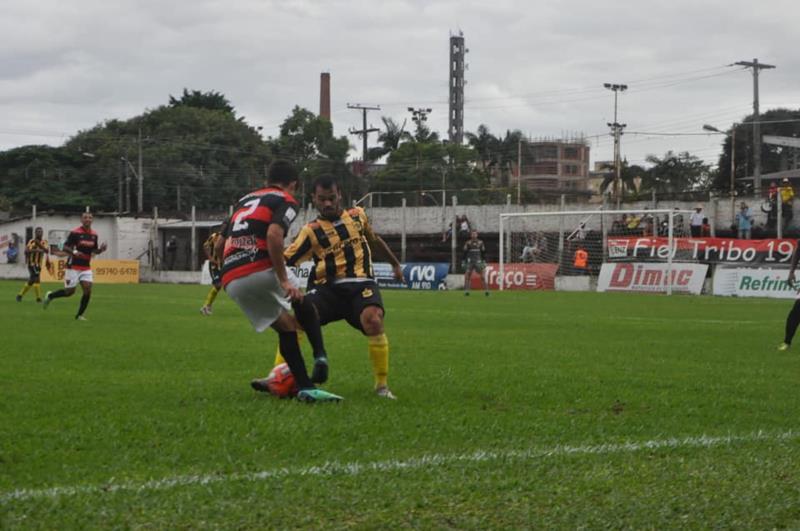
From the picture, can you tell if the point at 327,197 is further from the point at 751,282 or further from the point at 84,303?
the point at 751,282

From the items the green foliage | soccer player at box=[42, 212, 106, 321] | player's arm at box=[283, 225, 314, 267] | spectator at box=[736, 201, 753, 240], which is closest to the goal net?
spectator at box=[736, 201, 753, 240]

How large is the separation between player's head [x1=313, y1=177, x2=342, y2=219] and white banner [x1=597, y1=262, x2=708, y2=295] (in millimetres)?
27715

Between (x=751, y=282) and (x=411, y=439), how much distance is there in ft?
96.5

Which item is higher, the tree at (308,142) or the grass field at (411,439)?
the tree at (308,142)

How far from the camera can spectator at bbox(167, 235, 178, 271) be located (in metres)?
57.3

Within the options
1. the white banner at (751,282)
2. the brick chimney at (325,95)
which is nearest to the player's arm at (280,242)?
the white banner at (751,282)

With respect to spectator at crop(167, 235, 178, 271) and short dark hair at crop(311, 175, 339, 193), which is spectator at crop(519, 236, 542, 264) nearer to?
spectator at crop(167, 235, 178, 271)

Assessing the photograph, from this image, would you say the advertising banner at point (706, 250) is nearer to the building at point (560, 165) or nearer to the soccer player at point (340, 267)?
the soccer player at point (340, 267)

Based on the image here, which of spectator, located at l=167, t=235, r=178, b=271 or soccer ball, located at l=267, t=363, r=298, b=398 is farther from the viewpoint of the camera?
spectator, located at l=167, t=235, r=178, b=271

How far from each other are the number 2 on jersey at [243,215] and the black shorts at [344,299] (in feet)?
3.48

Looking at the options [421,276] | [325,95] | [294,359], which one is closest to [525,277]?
[421,276]

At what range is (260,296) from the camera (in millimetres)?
8078

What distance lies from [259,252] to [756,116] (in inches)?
2251

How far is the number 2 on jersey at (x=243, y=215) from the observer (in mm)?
8062
